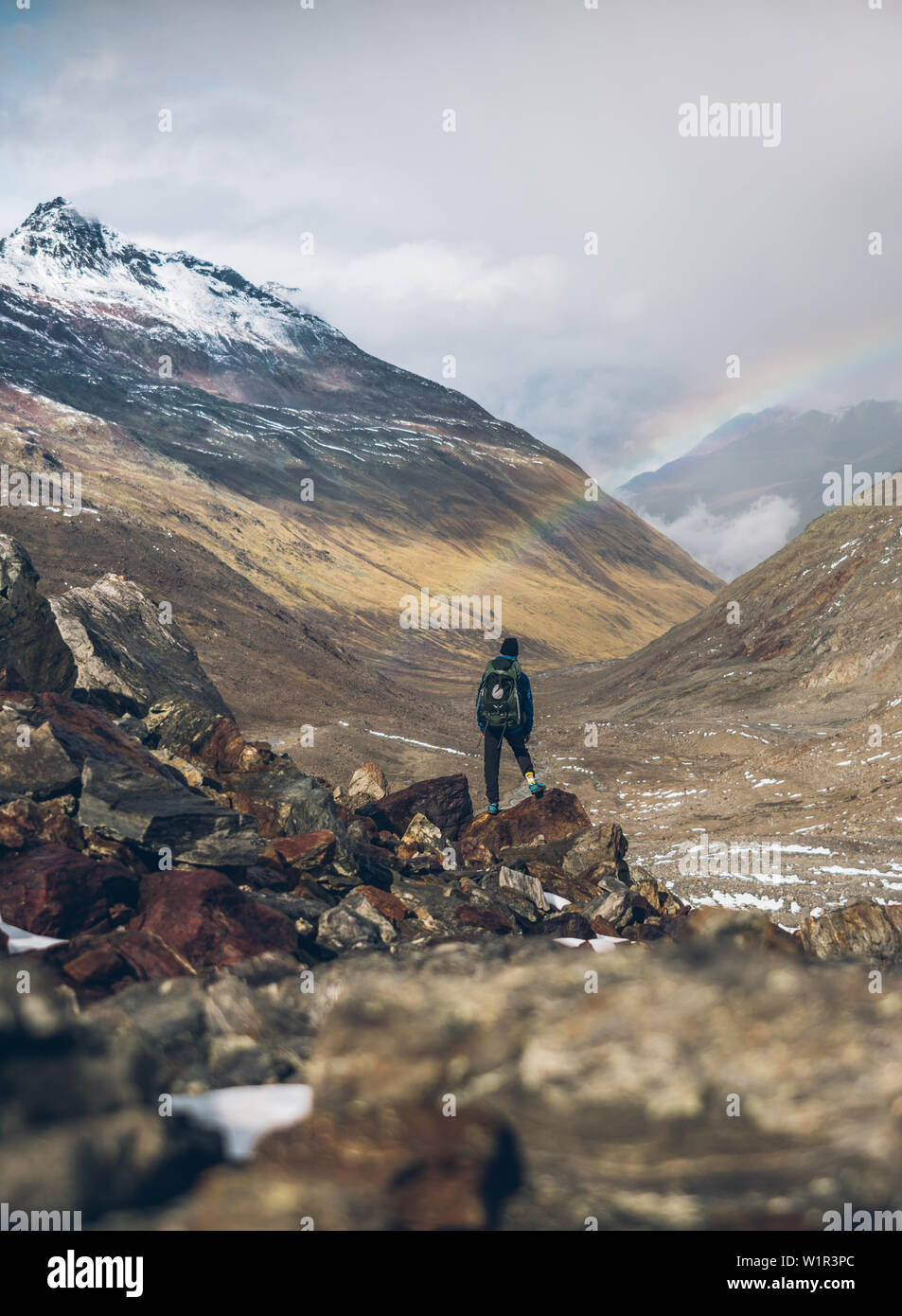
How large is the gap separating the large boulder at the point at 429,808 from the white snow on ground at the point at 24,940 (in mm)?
7527

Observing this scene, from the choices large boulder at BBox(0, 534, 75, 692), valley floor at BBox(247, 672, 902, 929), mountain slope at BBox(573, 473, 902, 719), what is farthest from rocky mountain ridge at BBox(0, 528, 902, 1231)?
mountain slope at BBox(573, 473, 902, 719)

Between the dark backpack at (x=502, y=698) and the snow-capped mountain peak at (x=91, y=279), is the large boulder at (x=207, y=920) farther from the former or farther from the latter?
the snow-capped mountain peak at (x=91, y=279)

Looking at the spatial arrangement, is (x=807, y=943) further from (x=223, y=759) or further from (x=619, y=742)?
(x=619, y=742)

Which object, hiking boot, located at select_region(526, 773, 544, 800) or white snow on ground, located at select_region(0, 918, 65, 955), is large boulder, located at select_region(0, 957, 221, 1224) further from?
hiking boot, located at select_region(526, 773, 544, 800)

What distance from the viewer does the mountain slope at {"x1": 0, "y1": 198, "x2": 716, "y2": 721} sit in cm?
4341

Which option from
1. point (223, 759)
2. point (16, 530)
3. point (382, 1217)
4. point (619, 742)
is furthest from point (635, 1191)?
point (16, 530)

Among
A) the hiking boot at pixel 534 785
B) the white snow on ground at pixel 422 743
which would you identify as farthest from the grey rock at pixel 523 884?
the white snow on ground at pixel 422 743

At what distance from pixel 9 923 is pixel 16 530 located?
125 ft

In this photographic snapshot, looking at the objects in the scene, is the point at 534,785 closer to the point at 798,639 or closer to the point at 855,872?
the point at 855,872

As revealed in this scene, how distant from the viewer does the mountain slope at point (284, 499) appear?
142 ft

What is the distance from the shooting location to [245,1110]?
168 inches

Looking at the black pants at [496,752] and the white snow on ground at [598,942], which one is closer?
the white snow on ground at [598,942]

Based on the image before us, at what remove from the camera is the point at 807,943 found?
979cm

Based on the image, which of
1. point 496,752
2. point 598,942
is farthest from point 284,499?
point 598,942
